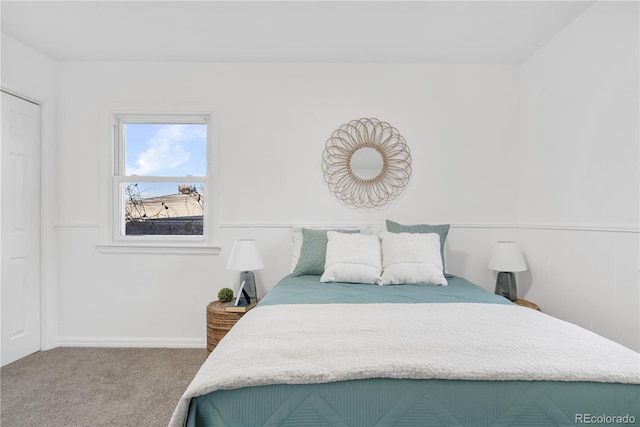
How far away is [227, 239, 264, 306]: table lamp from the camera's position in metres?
2.76

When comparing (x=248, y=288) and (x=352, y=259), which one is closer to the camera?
(x=352, y=259)

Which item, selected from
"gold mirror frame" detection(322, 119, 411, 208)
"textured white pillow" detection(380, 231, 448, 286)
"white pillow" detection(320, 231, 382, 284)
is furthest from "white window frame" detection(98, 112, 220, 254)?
"textured white pillow" detection(380, 231, 448, 286)

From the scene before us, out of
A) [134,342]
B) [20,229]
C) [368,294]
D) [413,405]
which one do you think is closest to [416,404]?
[413,405]

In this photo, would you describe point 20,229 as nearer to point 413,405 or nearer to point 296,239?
point 296,239

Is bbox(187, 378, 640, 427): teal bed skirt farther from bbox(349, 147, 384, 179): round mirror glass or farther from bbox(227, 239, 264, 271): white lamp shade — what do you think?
bbox(349, 147, 384, 179): round mirror glass

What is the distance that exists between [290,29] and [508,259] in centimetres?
230

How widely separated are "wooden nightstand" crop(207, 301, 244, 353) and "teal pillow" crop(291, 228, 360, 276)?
524 millimetres

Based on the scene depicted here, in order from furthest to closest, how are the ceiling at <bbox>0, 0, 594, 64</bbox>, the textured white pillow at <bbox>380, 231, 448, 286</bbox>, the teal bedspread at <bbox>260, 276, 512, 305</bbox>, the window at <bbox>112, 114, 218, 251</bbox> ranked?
the window at <bbox>112, 114, 218, 251</bbox>, the textured white pillow at <bbox>380, 231, 448, 286</bbox>, the ceiling at <bbox>0, 0, 594, 64</bbox>, the teal bedspread at <bbox>260, 276, 512, 305</bbox>

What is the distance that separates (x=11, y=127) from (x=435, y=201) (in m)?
3.34

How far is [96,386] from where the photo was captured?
7.90ft

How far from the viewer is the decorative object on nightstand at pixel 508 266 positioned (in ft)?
9.21

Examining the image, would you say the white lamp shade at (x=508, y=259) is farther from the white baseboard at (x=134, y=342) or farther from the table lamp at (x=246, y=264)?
the white baseboard at (x=134, y=342)

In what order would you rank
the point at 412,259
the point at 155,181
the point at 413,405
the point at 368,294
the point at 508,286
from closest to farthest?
the point at 413,405 < the point at 368,294 < the point at 412,259 < the point at 508,286 < the point at 155,181

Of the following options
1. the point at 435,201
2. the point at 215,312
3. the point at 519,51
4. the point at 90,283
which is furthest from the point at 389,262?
the point at 90,283
